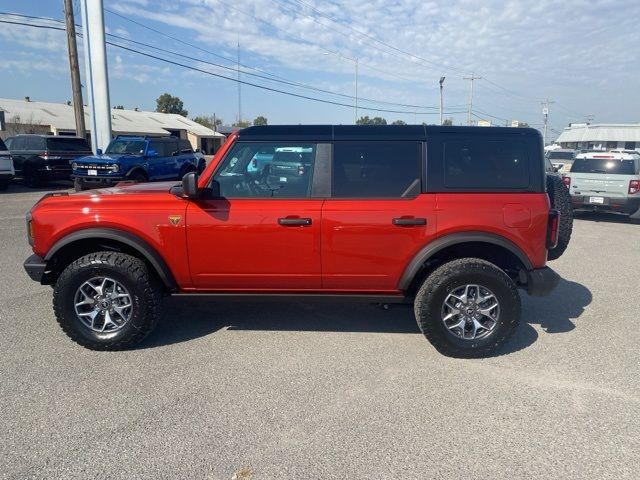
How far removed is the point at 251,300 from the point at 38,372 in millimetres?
1700

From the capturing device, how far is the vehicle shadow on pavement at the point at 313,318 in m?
4.23

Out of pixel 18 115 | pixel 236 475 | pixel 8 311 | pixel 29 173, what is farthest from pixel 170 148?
pixel 18 115

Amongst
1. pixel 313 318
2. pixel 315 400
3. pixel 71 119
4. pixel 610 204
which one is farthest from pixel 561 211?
pixel 71 119

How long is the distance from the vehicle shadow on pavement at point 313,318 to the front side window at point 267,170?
999 mm

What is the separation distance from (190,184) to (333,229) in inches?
47.6

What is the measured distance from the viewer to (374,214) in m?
3.71

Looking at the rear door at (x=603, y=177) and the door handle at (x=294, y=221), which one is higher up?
the rear door at (x=603, y=177)

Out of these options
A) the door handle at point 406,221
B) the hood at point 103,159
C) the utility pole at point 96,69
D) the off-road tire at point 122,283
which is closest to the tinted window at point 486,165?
the door handle at point 406,221

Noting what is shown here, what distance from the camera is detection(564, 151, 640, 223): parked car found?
10609mm

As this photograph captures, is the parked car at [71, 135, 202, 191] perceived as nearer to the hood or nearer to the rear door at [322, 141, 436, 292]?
the hood

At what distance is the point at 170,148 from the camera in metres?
15.2

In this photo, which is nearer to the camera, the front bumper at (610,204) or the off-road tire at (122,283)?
the off-road tire at (122,283)

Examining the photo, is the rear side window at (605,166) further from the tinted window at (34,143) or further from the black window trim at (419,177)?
the tinted window at (34,143)

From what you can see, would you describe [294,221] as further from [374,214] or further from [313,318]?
[313,318]
